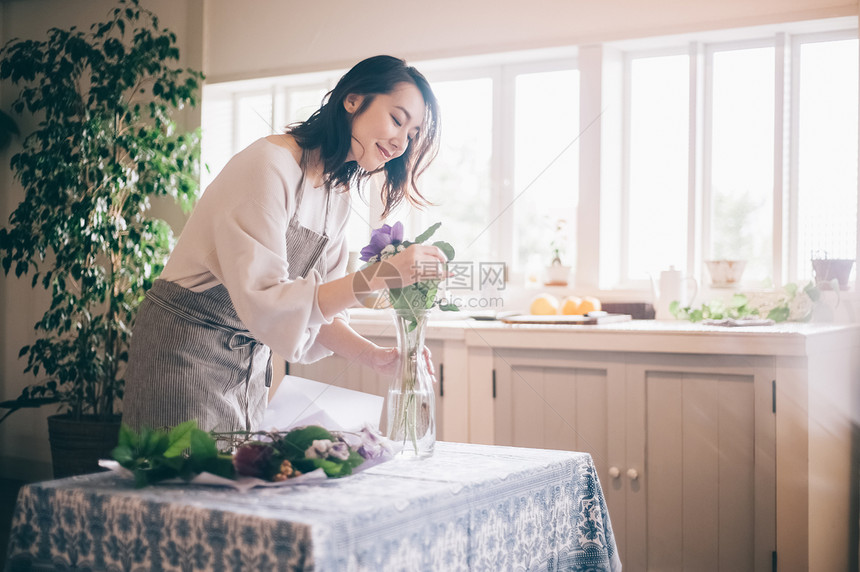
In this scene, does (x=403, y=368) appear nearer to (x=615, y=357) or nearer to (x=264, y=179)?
(x=264, y=179)

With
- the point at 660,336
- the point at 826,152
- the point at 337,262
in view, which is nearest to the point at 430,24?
the point at 826,152

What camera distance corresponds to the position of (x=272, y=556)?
0.93m

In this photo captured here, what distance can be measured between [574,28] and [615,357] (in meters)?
1.39

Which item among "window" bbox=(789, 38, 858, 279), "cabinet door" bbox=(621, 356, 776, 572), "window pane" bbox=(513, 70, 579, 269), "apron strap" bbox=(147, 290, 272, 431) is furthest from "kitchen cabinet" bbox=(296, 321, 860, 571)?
"apron strap" bbox=(147, 290, 272, 431)

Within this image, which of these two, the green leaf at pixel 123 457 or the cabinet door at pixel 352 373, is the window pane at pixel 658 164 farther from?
the green leaf at pixel 123 457

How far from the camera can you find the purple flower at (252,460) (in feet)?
3.64

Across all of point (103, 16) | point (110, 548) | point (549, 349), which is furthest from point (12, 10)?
point (110, 548)

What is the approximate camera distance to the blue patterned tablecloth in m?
0.95

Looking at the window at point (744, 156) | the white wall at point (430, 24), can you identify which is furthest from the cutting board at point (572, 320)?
the white wall at point (430, 24)

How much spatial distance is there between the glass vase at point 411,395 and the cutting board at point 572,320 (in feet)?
5.21

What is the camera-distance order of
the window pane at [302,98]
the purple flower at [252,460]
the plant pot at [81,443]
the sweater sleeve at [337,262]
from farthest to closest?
1. the window pane at [302,98]
2. the plant pot at [81,443]
3. the sweater sleeve at [337,262]
4. the purple flower at [252,460]

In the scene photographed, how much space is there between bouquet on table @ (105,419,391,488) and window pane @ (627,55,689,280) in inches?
95.9

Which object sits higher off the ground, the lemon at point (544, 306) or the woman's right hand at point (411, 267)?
the woman's right hand at point (411, 267)

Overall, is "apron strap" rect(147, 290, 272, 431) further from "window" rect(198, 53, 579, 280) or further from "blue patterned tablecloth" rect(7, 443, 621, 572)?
"window" rect(198, 53, 579, 280)
